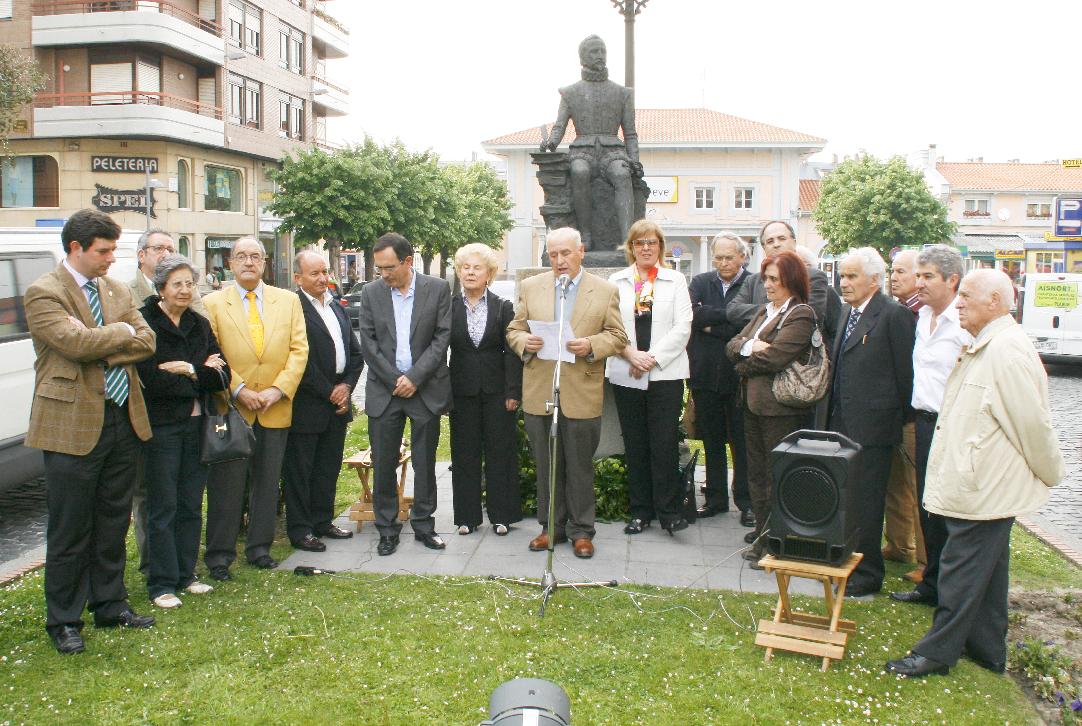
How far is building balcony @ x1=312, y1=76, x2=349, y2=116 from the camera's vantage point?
42.7 metres

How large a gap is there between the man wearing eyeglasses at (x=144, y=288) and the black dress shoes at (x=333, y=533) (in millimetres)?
1231

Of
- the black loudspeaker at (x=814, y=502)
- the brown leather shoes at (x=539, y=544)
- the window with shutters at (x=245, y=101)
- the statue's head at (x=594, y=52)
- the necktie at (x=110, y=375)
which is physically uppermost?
the window with shutters at (x=245, y=101)

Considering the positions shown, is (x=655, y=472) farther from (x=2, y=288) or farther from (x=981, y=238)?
(x=981, y=238)

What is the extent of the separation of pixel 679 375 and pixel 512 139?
46429 mm

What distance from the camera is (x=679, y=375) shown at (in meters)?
6.45

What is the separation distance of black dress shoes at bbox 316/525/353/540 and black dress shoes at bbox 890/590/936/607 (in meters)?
3.66

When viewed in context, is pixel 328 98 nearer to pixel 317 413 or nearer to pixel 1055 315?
pixel 1055 315

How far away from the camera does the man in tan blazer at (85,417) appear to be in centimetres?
451

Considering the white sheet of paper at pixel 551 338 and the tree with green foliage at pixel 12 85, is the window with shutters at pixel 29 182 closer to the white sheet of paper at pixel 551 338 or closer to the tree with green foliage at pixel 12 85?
the tree with green foliage at pixel 12 85

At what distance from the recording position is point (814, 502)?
450cm

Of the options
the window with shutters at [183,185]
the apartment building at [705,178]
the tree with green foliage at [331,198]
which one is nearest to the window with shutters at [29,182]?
the window with shutters at [183,185]

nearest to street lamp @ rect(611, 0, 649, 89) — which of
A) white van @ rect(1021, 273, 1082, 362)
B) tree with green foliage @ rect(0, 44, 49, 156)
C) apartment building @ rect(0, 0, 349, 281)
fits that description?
white van @ rect(1021, 273, 1082, 362)

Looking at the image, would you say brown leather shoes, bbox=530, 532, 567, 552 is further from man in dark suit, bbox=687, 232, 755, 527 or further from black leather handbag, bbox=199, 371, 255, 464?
black leather handbag, bbox=199, 371, 255, 464

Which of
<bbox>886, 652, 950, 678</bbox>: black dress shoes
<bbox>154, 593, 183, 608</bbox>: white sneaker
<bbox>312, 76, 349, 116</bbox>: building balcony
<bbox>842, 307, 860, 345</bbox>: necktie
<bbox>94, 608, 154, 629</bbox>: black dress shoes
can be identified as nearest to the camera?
<bbox>886, 652, 950, 678</bbox>: black dress shoes
